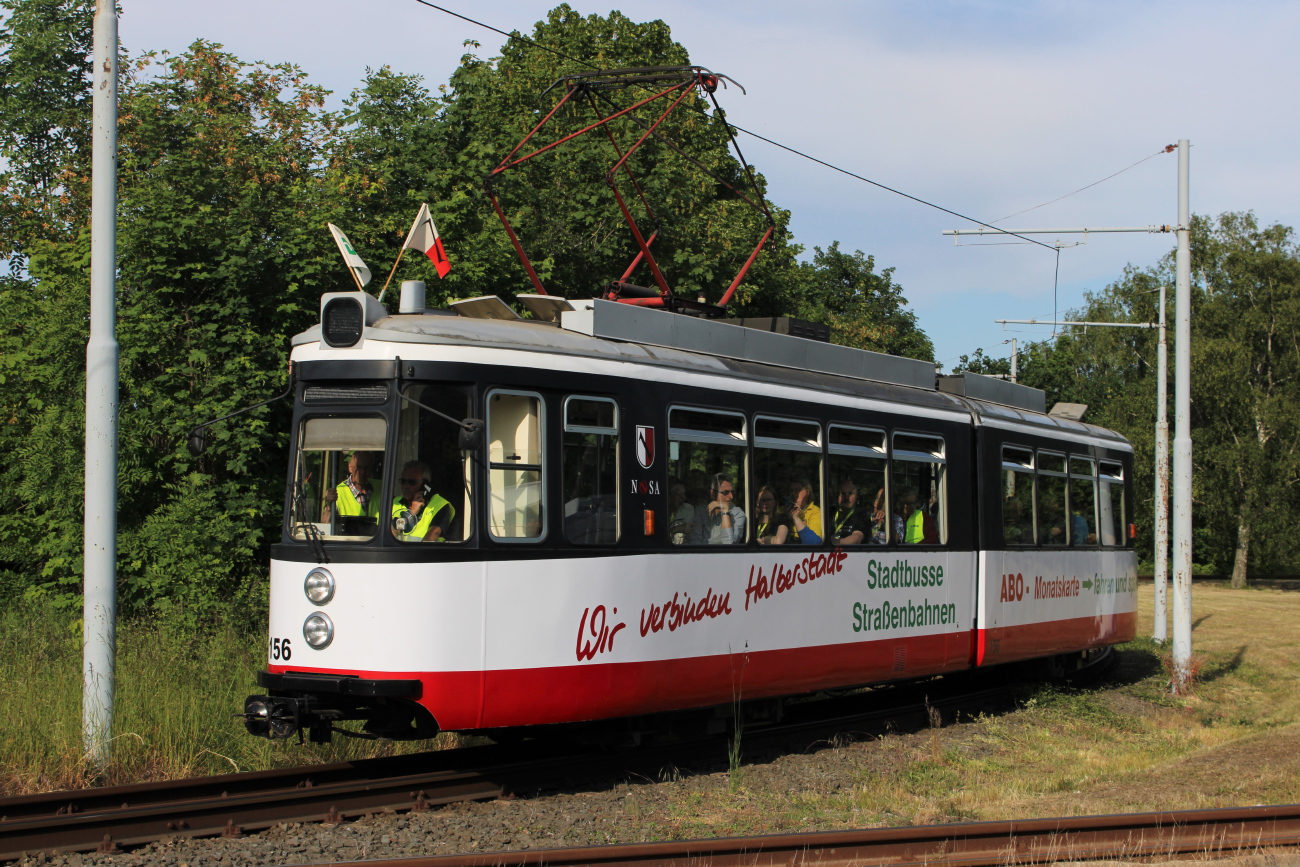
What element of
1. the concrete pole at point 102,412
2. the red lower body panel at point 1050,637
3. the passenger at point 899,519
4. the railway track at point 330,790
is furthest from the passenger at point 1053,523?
the concrete pole at point 102,412

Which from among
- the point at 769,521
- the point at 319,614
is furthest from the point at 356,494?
the point at 769,521

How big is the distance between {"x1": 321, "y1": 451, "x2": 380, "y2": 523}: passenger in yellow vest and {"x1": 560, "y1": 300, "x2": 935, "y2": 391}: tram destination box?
6.31 feet

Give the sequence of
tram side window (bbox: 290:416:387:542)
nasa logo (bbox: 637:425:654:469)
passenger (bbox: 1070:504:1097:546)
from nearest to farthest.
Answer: tram side window (bbox: 290:416:387:542)
nasa logo (bbox: 637:425:654:469)
passenger (bbox: 1070:504:1097:546)

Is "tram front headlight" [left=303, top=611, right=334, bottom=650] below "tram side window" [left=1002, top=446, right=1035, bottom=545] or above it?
below

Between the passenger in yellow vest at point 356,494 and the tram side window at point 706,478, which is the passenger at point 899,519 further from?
the passenger in yellow vest at point 356,494

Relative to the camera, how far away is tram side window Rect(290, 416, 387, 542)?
24.1 feet

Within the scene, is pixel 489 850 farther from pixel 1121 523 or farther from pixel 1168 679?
pixel 1168 679

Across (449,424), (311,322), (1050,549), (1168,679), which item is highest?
(311,322)

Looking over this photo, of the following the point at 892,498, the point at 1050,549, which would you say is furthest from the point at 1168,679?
the point at 892,498

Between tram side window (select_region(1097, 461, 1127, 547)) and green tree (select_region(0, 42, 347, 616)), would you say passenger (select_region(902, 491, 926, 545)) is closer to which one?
tram side window (select_region(1097, 461, 1127, 547))

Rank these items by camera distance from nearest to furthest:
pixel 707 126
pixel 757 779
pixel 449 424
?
pixel 449 424 → pixel 757 779 → pixel 707 126

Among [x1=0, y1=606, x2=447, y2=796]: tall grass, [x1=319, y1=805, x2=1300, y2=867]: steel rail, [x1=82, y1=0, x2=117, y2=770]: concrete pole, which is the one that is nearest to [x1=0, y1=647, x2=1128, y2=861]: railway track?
[x1=0, y1=606, x2=447, y2=796]: tall grass

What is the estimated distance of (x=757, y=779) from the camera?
879cm

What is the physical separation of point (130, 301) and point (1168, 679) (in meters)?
13.9
